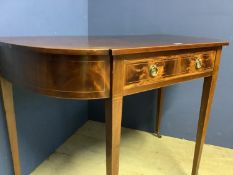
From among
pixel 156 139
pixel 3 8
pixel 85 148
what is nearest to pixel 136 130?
pixel 156 139

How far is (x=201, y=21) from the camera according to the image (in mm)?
1380

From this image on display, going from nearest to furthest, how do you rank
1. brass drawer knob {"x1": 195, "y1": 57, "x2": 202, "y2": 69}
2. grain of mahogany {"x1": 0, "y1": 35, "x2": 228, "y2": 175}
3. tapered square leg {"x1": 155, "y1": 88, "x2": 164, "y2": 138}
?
1. grain of mahogany {"x1": 0, "y1": 35, "x2": 228, "y2": 175}
2. brass drawer knob {"x1": 195, "y1": 57, "x2": 202, "y2": 69}
3. tapered square leg {"x1": 155, "y1": 88, "x2": 164, "y2": 138}

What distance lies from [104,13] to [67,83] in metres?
1.00

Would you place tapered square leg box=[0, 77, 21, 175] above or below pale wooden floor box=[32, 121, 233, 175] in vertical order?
above

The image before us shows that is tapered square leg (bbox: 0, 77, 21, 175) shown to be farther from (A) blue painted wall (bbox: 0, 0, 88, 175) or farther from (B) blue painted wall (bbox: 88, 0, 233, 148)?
(B) blue painted wall (bbox: 88, 0, 233, 148)

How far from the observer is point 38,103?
1.21 metres

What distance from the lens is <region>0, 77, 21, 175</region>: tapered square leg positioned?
943 mm

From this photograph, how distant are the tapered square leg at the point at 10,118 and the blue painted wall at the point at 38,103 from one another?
1.6 inches

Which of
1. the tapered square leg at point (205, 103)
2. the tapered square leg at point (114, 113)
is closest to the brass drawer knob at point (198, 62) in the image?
the tapered square leg at point (205, 103)

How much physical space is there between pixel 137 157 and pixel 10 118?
758 millimetres

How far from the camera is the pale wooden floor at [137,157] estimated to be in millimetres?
1270

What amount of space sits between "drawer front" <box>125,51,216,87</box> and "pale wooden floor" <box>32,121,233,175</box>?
63 centimetres

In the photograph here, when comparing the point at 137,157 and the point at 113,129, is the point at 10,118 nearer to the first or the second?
the point at 113,129

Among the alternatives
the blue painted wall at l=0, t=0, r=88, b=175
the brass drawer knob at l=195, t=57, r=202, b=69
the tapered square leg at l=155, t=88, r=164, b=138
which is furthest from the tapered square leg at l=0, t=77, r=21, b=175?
the tapered square leg at l=155, t=88, r=164, b=138
